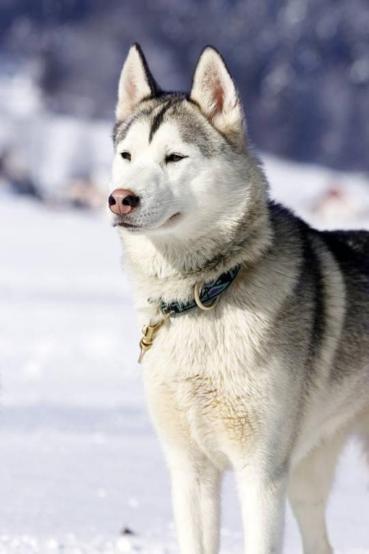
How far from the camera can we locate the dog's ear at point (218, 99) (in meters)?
4.59

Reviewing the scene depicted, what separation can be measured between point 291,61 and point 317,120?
978 centimetres

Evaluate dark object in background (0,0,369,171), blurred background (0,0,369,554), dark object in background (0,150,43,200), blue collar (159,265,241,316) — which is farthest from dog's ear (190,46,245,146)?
dark object in background (0,0,369,171)

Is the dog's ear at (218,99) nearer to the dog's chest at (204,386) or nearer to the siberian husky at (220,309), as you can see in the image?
the siberian husky at (220,309)

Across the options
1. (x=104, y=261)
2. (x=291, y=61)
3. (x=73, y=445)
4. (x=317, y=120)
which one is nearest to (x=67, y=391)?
(x=73, y=445)

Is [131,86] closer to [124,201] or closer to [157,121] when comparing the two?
[157,121]

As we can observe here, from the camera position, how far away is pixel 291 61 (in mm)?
82062

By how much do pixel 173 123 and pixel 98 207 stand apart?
100 feet

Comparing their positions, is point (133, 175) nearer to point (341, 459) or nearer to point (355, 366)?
point (355, 366)

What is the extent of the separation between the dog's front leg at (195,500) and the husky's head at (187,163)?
82 cm

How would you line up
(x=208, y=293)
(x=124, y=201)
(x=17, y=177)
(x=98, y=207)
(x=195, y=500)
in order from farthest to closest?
1. (x=17, y=177)
2. (x=98, y=207)
3. (x=195, y=500)
4. (x=208, y=293)
5. (x=124, y=201)

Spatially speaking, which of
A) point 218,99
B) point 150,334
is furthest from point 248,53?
point 150,334

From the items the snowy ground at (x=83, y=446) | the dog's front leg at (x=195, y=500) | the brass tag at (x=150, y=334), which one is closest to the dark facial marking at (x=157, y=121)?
the brass tag at (x=150, y=334)

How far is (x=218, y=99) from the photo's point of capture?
465 centimetres

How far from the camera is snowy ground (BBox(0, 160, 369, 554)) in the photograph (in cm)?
556
